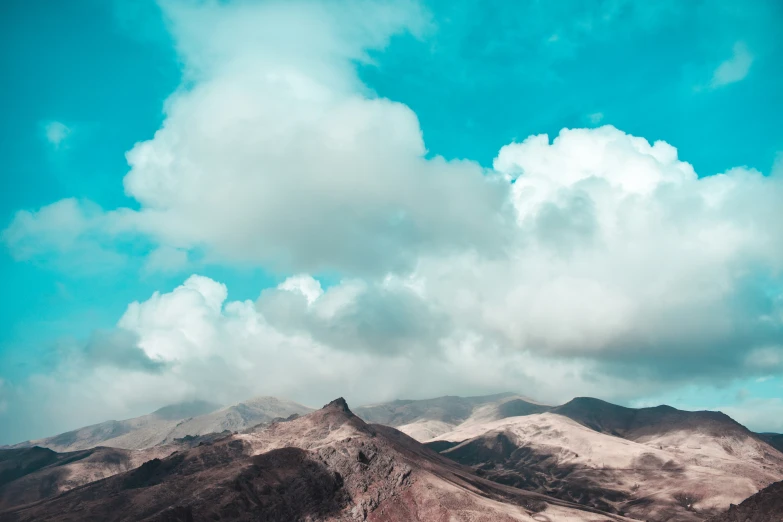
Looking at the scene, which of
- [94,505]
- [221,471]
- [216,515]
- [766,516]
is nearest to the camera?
[766,516]

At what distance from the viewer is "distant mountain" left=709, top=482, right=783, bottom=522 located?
10575 centimetres

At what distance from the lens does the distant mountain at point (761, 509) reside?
10575cm

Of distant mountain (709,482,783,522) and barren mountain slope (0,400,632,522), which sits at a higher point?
distant mountain (709,482,783,522)

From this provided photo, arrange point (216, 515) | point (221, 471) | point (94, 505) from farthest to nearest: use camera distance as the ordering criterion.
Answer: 1. point (221, 471)
2. point (94, 505)
3. point (216, 515)

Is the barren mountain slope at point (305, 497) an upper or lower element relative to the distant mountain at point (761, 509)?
lower

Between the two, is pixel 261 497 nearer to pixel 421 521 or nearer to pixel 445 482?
pixel 421 521

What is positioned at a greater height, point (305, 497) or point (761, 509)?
point (761, 509)

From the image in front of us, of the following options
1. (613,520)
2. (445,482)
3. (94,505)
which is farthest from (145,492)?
(613,520)

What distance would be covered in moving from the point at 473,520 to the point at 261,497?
63310 millimetres

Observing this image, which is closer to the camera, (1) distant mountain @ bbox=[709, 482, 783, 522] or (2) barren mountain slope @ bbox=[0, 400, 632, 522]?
(1) distant mountain @ bbox=[709, 482, 783, 522]

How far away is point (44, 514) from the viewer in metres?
176

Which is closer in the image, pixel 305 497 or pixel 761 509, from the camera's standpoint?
pixel 761 509

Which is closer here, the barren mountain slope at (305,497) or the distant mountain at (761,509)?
the distant mountain at (761,509)

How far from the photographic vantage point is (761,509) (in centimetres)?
10825
